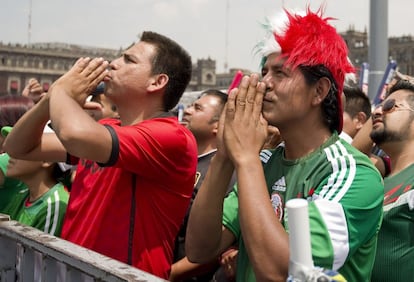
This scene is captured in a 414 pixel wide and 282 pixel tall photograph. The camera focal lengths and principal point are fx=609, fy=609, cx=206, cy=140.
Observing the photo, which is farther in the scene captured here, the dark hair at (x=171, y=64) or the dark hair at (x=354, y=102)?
the dark hair at (x=354, y=102)

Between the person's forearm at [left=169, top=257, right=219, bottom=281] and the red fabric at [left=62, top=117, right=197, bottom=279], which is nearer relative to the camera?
the red fabric at [left=62, top=117, right=197, bottom=279]

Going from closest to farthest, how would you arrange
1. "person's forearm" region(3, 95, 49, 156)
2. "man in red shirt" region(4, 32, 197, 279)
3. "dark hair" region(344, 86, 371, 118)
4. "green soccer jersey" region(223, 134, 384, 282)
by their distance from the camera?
"green soccer jersey" region(223, 134, 384, 282), "man in red shirt" region(4, 32, 197, 279), "person's forearm" region(3, 95, 49, 156), "dark hair" region(344, 86, 371, 118)

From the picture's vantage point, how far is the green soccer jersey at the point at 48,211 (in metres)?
3.14

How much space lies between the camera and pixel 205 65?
114125 mm

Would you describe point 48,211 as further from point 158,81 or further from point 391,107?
point 391,107

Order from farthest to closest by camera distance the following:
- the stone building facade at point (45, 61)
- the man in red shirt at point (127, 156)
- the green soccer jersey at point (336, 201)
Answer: the stone building facade at point (45, 61), the man in red shirt at point (127, 156), the green soccer jersey at point (336, 201)

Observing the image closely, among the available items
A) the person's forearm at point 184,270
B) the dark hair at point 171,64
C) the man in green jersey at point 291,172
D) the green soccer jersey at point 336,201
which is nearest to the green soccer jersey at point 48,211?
the person's forearm at point 184,270

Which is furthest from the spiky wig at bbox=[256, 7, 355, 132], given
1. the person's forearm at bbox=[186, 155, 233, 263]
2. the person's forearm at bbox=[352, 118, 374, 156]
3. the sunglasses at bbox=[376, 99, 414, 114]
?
the person's forearm at bbox=[352, 118, 374, 156]

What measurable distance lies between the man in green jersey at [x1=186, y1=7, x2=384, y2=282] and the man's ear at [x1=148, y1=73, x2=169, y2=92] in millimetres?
792

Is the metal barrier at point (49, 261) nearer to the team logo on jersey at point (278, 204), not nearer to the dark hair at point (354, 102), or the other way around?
the team logo on jersey at point (278, 204)

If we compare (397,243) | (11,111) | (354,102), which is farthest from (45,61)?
(397,243)

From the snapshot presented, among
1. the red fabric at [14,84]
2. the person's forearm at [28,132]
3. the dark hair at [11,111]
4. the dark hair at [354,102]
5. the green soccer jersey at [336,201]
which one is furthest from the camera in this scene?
the red fabric at [14,84]

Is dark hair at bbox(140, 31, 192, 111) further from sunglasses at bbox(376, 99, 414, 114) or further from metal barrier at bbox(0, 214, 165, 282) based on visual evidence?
sunglasses at bbox(376, 99, 414, 114)

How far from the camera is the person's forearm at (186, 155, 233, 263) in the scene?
205 cm
